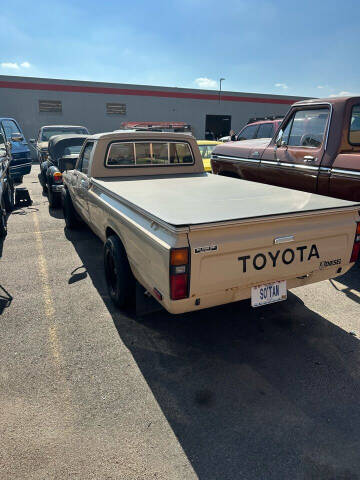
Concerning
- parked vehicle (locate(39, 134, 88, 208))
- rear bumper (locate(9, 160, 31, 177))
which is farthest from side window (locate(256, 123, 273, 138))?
rear bumper (locate(9, 160, 31, 177))

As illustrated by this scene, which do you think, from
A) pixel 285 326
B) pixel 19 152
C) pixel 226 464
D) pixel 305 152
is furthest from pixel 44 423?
pixel 19 152

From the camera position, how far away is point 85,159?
5238 mm

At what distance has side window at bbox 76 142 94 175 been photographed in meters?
5.05

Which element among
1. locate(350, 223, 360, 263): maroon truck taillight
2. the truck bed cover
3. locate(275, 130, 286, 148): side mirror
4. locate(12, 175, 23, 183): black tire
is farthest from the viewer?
locate(12, 175, 23, 183): black tire

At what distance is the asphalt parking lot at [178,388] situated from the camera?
2107 millimetres

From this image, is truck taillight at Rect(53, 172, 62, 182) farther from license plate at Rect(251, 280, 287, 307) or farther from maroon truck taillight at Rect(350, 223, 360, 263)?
maroon truck taillight at Rect(350, 223, 360, 263)

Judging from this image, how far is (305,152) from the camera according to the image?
4949mm

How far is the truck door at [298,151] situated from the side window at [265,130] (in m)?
5.00

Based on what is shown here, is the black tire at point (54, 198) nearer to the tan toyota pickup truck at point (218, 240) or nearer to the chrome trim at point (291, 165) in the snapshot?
the tan toyota pickup truck at point (218, 240)

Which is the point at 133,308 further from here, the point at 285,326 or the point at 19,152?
the point at 19,152

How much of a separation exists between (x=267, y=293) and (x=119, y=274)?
1456mm

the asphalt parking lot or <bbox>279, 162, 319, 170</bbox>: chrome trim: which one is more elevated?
<bbox>279, 162, 319, 170</bbox>: chrome trim

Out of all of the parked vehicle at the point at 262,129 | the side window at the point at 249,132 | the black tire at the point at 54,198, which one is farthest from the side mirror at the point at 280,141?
the side window at the point at 249,132

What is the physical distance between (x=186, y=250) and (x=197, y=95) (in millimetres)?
28643
